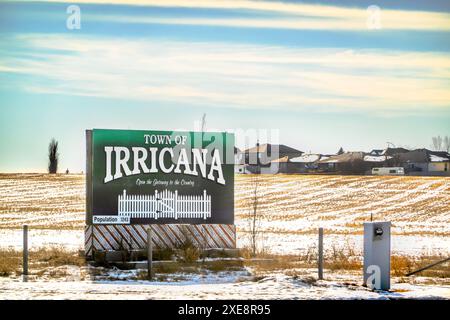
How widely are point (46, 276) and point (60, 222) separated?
15.3 m

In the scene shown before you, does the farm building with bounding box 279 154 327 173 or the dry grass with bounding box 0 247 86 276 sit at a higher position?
the farm building with bounding box 279 154 327 173

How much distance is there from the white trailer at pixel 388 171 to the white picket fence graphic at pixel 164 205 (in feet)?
133

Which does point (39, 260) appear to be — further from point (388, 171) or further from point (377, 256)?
point (388, 171)

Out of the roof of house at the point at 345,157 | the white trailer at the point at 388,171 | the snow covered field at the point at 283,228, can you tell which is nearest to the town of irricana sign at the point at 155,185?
the snow covered field at the point at 283,228

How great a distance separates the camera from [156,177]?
1577 centimetres

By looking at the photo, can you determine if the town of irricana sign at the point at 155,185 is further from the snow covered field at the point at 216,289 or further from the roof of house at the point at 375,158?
the roof of house at the point at 375,158

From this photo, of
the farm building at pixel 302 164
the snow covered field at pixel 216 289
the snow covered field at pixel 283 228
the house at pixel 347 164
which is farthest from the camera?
the house at pixel 347 164

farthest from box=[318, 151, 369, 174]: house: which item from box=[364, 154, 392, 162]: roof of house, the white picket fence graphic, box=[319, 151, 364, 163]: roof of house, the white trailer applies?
the white picket fence graphic

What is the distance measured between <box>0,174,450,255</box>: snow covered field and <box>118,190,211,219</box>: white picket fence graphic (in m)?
2.08

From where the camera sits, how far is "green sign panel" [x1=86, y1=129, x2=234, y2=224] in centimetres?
1558

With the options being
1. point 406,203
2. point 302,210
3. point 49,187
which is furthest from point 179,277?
point 49,187

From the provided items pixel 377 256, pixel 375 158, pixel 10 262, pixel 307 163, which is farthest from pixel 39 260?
pixel 375 158

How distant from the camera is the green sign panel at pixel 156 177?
15.6 meters

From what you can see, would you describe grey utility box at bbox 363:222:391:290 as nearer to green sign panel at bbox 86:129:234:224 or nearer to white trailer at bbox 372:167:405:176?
green sign panel at bbox 86:129:234:224
